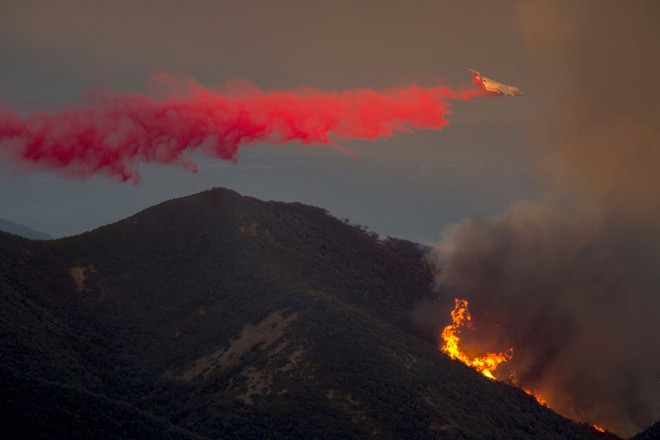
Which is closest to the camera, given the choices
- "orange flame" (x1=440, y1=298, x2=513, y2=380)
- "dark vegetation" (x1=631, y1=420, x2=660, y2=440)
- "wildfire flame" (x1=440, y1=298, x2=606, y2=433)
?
"dark vegetation" (x1=631, y1=420, x2=660, y2=440)

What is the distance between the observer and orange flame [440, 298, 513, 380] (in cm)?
9612

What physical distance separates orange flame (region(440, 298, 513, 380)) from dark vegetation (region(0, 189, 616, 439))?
615 cm

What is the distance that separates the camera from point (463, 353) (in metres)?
97.8

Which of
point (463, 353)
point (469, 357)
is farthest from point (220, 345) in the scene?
point (469, 357)

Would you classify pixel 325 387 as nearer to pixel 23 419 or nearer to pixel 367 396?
pixel 367 396

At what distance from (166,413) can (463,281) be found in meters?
70.6

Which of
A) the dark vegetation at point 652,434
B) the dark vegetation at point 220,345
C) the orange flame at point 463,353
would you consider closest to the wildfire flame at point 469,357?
the orange flame at point 463,353

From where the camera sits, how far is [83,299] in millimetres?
87812

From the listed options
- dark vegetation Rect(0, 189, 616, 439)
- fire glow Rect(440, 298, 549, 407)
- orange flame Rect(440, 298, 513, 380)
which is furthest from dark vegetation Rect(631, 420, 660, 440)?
orange flame Rect(440, 298, 513, 380)

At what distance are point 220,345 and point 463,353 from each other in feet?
138

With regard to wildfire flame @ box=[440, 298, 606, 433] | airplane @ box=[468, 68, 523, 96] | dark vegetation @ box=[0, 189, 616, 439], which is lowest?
dark vegetation @ box=[0, 189, 616, 439]

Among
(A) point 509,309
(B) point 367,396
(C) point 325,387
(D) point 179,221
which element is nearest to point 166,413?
(C) point 325,387

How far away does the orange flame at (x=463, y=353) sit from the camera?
96125 millimetres

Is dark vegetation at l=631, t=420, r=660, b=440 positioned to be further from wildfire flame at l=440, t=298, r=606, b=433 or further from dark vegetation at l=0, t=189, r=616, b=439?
wildfire flame at l=440, t=298, r=606, b=433
